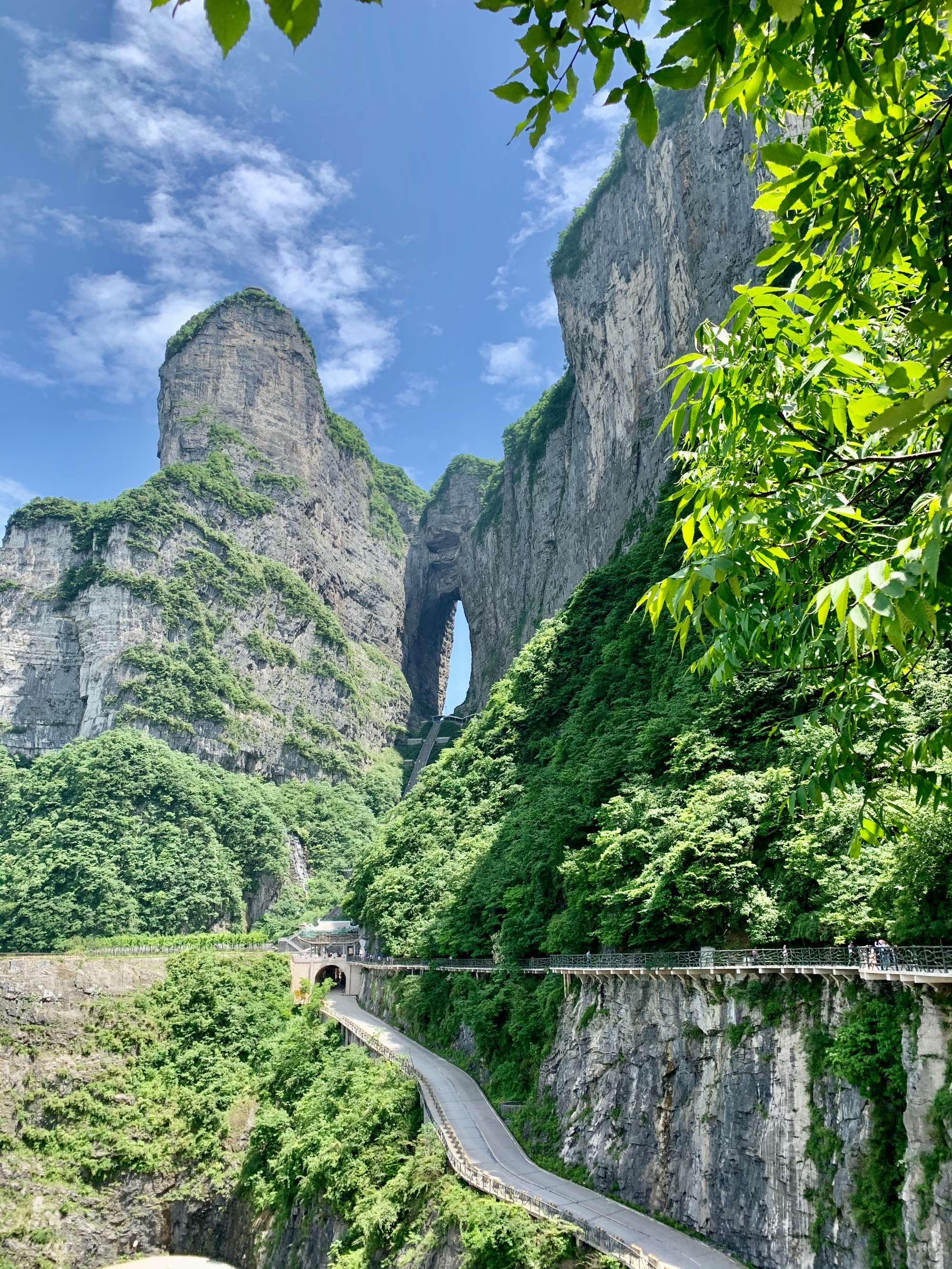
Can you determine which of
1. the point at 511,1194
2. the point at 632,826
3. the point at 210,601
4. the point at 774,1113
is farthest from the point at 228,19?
the point at 210,601

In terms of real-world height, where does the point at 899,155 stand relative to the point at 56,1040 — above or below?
above

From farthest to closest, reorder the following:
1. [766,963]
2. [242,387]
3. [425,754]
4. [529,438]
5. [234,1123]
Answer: [425,754] → [242,387] → [529,438] → [234,1123] → [766,963]

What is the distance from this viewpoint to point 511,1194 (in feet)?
53.5

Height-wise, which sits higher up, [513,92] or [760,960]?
[513,92]

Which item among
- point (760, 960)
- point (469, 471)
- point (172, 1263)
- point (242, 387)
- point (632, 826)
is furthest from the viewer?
A: point (469, 471)

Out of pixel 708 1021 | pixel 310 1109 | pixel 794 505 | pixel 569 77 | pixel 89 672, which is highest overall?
pixel 89 672

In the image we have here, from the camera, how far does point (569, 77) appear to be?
271 centimetres

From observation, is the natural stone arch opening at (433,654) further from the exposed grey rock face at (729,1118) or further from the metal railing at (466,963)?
the exposed grey rock face at (729,1118)

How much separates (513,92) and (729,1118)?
16.4 metres

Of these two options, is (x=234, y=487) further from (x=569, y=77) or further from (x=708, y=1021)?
(x=569, y=77)

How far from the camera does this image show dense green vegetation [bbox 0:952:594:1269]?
19.8 meters

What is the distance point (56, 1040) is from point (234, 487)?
216 ft

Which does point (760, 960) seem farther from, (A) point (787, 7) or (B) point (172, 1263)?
(B) point (172, 1263)

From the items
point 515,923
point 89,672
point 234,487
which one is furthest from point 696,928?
point 234,487
